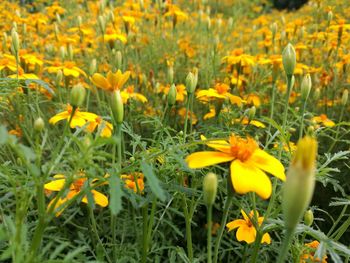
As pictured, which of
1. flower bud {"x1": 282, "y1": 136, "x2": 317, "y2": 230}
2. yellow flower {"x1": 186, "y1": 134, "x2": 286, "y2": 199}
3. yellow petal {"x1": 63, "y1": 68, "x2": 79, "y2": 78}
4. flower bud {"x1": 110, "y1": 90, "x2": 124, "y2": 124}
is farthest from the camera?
yellow petal {"x1": 63, "y1": 68, "x2": 79, "y2": 78}

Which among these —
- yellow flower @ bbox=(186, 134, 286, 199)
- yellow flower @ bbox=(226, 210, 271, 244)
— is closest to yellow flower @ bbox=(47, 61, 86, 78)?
yellow flower @ bbox=(226, 210, 271, 244)

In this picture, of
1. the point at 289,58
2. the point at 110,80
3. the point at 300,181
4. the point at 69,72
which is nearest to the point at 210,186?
the point at 300,181

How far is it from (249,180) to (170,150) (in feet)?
0.51

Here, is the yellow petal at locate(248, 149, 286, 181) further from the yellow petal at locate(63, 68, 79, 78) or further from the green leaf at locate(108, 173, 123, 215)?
the yellow petal at locate(63, 68, 79, 78)

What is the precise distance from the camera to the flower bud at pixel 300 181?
58cm

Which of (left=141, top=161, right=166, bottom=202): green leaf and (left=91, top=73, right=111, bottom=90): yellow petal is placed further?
Answer: (left=91, top=73, right=111, bottom=90): yellow petal

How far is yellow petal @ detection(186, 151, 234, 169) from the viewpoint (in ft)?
2.29

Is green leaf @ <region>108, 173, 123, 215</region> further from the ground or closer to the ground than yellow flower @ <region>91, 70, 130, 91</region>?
closer to the ground

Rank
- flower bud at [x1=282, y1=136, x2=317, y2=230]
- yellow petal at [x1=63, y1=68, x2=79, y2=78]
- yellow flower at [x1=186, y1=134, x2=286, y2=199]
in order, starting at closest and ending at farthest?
1. flower bud at [x1=282, y1=136, x2=317, y2=230]
2. yellow flower at [x1=186, y1=134, x2=286, y2=199]
3. yellow petal at [x1=63, y1=68, x2=79, y2=78]

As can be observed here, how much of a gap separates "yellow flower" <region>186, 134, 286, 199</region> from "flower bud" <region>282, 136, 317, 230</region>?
0.06m

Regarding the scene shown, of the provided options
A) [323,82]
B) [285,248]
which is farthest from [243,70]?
[285,248]

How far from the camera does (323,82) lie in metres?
2.37

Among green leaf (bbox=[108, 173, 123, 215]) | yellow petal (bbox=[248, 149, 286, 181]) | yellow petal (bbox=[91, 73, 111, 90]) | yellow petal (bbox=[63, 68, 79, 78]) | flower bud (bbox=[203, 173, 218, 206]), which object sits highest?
yellow petal (bbox=[91, 73, 111, 90])

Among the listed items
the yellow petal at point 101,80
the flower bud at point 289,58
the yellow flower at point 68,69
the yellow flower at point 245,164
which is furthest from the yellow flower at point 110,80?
the yellow flower at point 68,69
